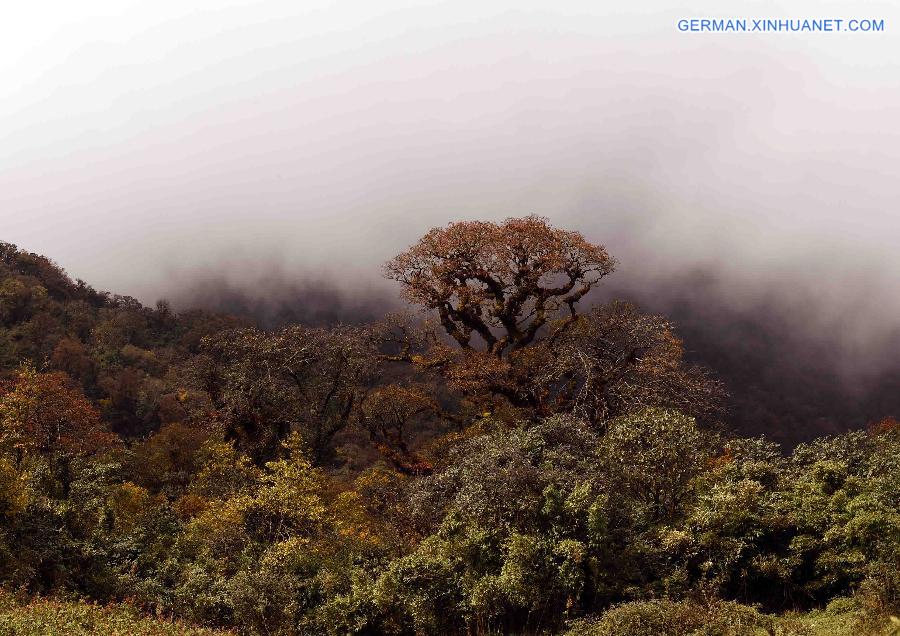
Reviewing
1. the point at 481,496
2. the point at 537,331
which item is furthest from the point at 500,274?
the point at 481,496

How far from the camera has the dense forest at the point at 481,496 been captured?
1758cm

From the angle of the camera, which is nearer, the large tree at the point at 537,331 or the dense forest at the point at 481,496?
the dense forest at the point at 481,496

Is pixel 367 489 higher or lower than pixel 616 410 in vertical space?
lower

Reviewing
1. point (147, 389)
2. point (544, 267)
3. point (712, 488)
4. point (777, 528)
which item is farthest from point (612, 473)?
point (147, 389)

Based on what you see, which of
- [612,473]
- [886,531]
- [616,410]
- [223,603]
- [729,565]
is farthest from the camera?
[616,410]

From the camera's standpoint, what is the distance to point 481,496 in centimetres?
1923

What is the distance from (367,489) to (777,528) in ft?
62.4

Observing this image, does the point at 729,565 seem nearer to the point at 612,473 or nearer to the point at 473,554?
the point at 612,473

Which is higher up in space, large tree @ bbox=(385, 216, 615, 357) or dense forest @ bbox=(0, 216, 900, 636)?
large tree @ bbox=(385, 216, 615, 357)

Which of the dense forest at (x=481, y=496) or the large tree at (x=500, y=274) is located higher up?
the large tree at (x=500, y=274)

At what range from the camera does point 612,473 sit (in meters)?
20.3

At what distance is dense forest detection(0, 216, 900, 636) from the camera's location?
1758 cm

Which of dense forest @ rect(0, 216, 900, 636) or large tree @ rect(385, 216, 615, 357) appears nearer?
dense forest @ rect(0, 216, 900, 636)

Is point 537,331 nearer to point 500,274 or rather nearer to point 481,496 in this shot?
point 500,274
